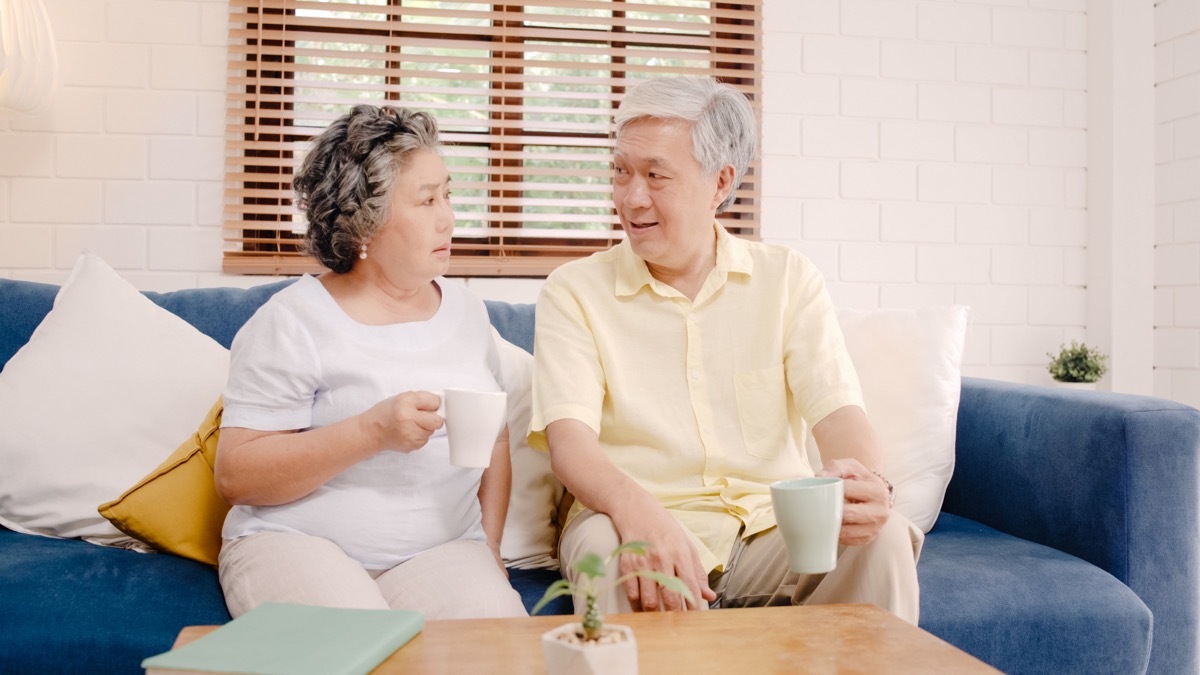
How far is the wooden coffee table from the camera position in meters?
0.97

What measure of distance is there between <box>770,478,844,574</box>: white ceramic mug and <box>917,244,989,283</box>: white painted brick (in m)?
2.06

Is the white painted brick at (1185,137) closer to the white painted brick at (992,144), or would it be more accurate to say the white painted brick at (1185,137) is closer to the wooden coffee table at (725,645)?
the white painted brick at (992,144)

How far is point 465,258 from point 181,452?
1.20 metres

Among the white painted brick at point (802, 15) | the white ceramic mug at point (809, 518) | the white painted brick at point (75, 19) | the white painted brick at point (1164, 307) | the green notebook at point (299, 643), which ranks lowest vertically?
the green notebook at point (299, 643)

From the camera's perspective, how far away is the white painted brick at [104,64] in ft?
8.45

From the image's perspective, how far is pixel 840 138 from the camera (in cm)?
294

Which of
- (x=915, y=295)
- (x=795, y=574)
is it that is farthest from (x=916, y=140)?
(x=795, y=574)

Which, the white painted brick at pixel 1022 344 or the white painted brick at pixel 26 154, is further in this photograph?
the white painted brick at pixel 1022 344

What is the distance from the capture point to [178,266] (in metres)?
2.62

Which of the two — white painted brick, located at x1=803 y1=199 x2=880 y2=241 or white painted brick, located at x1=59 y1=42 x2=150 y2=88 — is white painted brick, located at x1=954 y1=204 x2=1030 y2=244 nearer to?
white painted brick, located at x1=803 y1=199 x2=880 y2=241

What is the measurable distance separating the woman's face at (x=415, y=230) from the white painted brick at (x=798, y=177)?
1452mm

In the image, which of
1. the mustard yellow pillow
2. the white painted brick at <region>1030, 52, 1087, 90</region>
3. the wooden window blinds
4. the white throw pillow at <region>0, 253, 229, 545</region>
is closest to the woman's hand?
the mustard yellow pillow

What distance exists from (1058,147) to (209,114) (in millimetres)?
2556

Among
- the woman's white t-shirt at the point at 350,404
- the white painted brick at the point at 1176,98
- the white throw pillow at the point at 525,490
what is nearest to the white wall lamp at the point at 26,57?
the woman's white t-shirt at the point at 350,404
